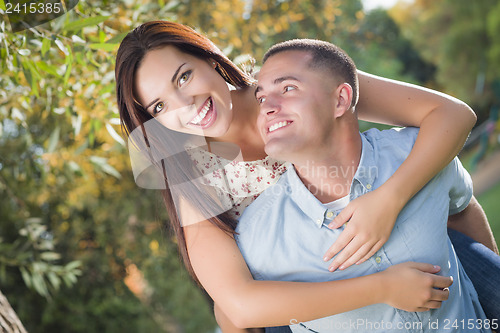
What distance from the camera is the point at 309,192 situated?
5.47ft

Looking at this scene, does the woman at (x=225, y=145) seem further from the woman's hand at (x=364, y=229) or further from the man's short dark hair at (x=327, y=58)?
the man's short dark hair at (x=327, y=58)

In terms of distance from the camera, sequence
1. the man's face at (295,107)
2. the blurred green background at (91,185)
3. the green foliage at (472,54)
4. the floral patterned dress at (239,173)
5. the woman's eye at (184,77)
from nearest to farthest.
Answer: the man's face at (295,107), the woman's eye at (184,77), the floral patterned dress at (239,173), the blurred green background at (91,185), the green foliage at (472,54)

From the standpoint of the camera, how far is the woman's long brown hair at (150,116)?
6.10 feet

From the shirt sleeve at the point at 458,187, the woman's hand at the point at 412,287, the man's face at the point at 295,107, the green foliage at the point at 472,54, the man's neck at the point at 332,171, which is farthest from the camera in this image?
the green foliage at the point at 472,54

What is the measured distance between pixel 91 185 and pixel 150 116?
101 inches

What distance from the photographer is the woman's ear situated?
167cm

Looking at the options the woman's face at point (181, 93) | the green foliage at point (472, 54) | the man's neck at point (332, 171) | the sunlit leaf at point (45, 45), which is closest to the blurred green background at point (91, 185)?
the sunlit leaf at point (45, 45)

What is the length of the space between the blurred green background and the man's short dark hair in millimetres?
660

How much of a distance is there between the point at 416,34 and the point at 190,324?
664 inches

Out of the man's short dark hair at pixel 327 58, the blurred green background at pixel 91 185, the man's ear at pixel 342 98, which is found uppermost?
the man's short dark hair at pixel 327 58

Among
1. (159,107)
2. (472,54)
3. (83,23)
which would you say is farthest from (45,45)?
(472,54)

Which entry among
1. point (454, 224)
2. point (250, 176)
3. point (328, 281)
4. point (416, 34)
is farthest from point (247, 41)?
point (416, 34)

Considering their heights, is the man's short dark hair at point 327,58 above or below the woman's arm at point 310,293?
above

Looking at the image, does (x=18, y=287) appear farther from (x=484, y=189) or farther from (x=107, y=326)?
(x=484, y=189)
